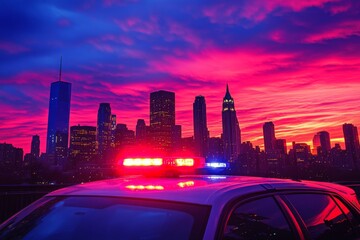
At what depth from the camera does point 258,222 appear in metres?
2.67

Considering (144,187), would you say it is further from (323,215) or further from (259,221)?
(323,215)

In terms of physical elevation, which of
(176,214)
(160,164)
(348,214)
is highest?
(160,164)

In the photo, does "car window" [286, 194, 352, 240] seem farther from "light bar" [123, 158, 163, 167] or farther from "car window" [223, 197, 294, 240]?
"light bar" [123, 158, 163, 167]

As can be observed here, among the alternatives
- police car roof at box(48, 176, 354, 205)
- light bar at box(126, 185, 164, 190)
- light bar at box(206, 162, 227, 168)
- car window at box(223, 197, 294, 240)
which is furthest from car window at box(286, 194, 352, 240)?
light bar at box(206, 162, 227, 168)

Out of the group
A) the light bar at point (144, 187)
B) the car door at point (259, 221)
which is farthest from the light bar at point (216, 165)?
the light bar at point (144, 187)

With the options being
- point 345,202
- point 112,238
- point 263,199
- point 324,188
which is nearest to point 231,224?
point 263,199

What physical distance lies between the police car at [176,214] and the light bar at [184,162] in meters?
2.09

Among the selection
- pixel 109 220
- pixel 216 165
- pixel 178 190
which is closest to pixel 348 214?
pixel 178 190

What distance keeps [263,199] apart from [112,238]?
1.15 m

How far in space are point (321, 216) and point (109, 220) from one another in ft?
6.21

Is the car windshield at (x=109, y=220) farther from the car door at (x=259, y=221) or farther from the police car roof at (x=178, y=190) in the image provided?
the car door at (x=259, y=221)

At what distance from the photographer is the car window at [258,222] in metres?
2.39

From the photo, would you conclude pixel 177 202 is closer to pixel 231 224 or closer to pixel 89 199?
pixel 231 224

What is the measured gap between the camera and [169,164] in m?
5.00
